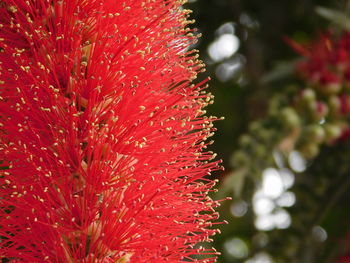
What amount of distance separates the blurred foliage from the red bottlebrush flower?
92cm

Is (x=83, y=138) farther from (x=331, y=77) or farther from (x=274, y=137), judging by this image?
(x=331, y=77)

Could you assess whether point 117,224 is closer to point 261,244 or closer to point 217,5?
point 261,244

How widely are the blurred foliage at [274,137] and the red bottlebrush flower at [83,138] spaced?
36.4 inches

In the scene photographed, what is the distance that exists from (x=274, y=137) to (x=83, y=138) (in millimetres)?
1225

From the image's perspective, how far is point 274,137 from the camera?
258 cm

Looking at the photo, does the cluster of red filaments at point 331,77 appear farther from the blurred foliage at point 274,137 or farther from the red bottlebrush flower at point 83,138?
the red bottlebrush flower at point 83,138

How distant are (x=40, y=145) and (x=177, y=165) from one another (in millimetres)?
390

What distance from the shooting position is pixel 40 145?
1.52 metres

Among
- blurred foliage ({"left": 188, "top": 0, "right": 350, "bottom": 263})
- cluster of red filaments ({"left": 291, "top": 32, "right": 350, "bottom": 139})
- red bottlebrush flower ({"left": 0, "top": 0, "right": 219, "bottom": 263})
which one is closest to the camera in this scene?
red bottlebrush flower ({"left": 0, "top": 0, "right": 219, "bottom": 263})

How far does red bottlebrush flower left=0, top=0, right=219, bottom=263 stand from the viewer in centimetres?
152

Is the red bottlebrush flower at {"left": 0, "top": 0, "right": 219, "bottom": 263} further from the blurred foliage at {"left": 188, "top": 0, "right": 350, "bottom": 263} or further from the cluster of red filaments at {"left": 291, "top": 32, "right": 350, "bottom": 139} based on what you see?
the cluster of red filaments at {"left": 291, "top": 32, "right": 350, "bottom": 139}

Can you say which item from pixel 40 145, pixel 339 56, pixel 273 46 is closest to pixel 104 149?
pixel 40 145

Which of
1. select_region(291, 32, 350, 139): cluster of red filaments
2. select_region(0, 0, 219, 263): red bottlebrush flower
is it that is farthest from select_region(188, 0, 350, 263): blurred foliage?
select_region(0, 0, 219, 263): red bottlebrush flower

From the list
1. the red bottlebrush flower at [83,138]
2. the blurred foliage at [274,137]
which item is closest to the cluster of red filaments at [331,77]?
the blurred foliage at [274,137]
